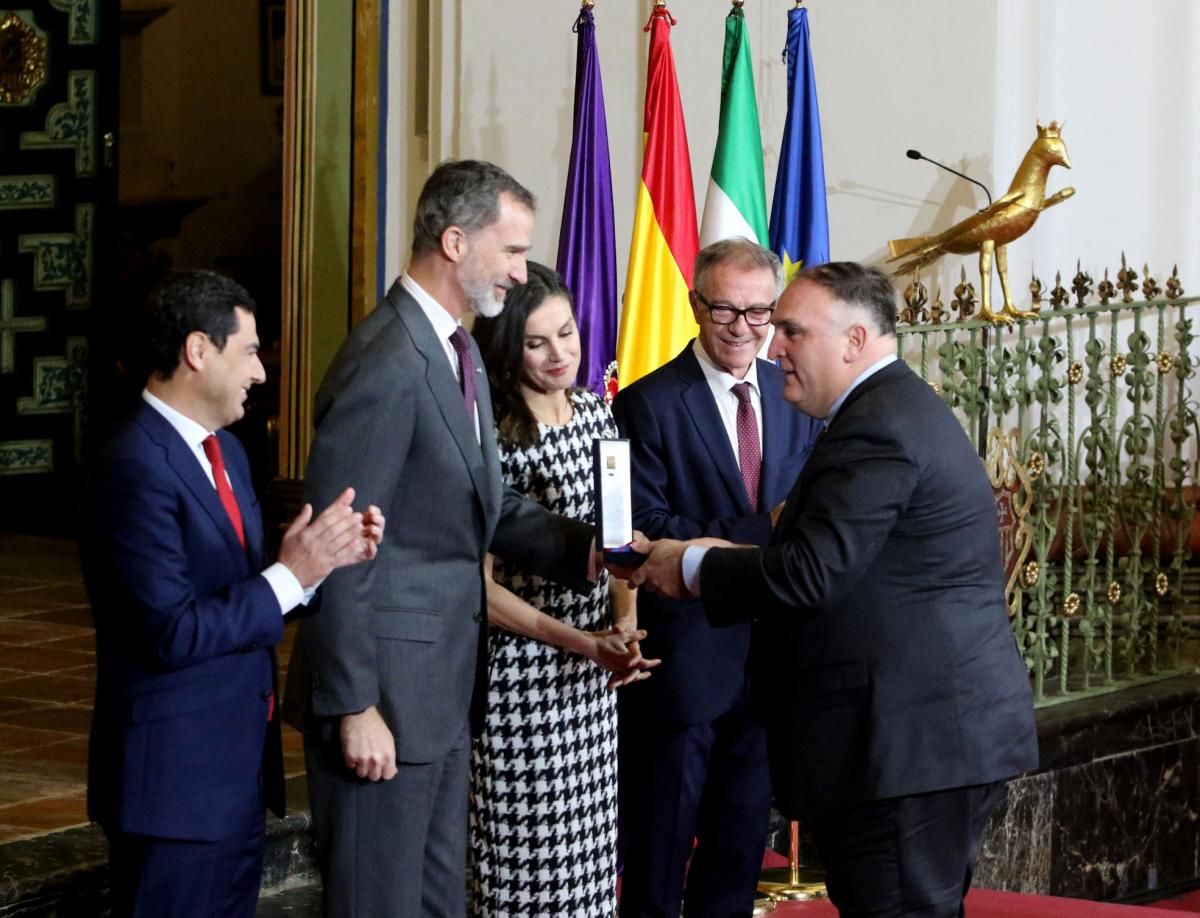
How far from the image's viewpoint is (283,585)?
10.1 feet

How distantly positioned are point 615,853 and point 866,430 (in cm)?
122

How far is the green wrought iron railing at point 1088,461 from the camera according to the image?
6.06 metres

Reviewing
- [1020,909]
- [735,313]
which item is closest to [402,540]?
[735,313]

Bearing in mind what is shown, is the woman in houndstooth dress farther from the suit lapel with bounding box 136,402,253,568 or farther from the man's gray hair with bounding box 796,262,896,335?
the suit lapel with bounding box 136,402,253,568

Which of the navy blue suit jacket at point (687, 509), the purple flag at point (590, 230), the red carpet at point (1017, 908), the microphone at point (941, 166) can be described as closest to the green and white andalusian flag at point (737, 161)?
the purple flag at point (590, 230)

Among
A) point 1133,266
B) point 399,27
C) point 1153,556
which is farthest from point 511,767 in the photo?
point 399,27

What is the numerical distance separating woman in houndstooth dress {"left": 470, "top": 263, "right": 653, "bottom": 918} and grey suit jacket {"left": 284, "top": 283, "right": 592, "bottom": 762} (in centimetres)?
45

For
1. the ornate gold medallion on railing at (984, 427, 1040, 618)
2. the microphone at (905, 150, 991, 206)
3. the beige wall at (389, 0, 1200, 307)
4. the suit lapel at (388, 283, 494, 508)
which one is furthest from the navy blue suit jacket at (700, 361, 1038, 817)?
the beige wall at (389, 0, 1200, 307)

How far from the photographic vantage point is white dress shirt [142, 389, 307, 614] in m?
3.08

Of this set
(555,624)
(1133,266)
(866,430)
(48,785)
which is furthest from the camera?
(1133,266)

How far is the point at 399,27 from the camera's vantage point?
806cm

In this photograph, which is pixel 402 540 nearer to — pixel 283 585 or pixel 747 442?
pixel 283 585

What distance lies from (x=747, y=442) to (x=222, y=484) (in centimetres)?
132

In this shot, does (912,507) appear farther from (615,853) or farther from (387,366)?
(615,853)
